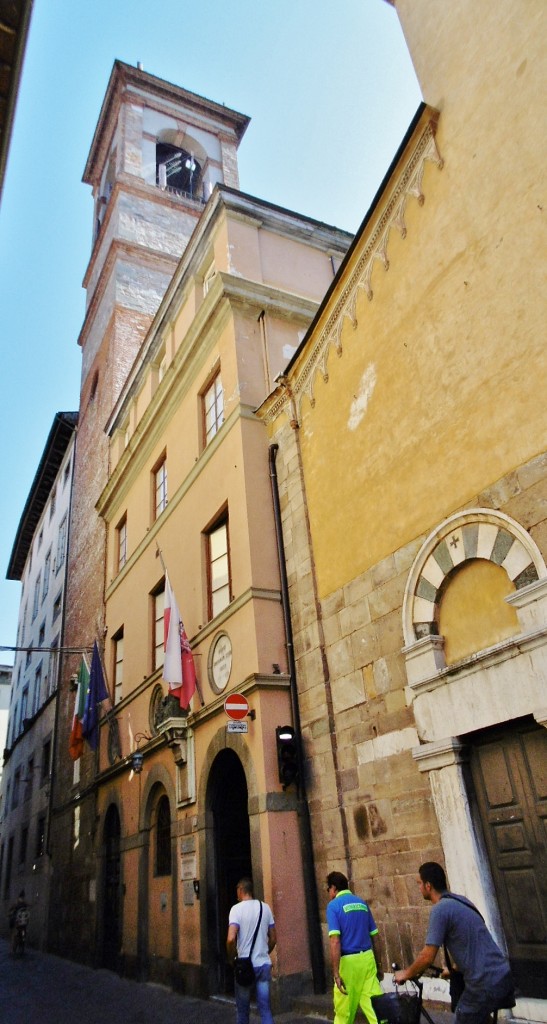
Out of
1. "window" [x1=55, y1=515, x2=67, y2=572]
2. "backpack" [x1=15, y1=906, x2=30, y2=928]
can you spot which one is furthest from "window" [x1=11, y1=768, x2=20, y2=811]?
"backpack" [x1=15, y1=906, x2=30, y2=928]

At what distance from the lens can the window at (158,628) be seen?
13398 millimetres

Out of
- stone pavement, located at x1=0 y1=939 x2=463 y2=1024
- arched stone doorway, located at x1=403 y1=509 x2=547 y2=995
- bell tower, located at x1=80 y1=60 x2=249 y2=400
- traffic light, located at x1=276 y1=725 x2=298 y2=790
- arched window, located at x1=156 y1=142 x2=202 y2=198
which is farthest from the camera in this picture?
arched window, located at x1=156 y1=142 x2=202 y2=198

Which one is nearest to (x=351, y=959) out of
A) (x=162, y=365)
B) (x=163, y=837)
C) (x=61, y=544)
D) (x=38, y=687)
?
(x=163, y=837)

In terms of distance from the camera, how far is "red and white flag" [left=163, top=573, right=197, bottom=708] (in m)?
10.3

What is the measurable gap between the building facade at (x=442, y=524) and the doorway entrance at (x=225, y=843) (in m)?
2.09

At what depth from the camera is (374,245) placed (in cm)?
869

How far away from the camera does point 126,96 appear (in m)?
29.8

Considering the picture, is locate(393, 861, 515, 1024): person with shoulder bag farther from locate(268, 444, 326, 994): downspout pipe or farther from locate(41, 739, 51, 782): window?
locate(41, 739, 51, 782): window

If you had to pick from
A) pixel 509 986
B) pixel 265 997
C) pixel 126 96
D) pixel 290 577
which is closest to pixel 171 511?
pixel 290 577

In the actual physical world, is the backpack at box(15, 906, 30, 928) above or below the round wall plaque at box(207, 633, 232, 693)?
below

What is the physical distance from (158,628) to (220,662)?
12.5 feet

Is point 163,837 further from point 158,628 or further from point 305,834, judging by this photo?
point 305,834

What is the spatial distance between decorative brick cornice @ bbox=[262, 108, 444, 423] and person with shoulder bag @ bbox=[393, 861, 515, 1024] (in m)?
6.95

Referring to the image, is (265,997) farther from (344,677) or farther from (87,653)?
(87,653)
